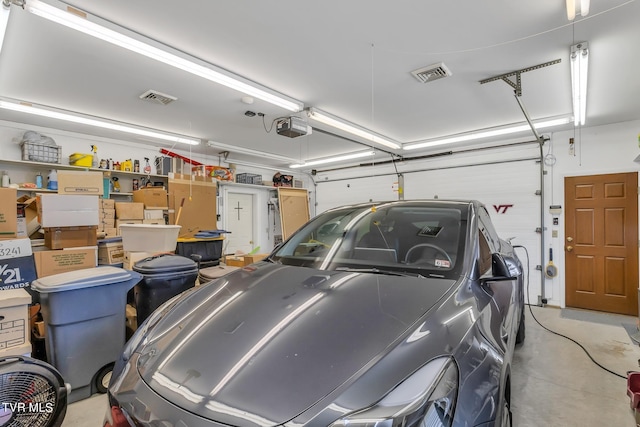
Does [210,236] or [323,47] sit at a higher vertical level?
[323,47]

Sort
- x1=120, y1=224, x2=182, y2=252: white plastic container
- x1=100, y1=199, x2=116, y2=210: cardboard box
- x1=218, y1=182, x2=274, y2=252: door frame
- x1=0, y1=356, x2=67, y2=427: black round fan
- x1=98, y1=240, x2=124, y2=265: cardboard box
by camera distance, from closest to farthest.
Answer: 1. x1=0, y1=356, x2=67, y2=427: black round fan
2. x1=120, y1=224, x2=182, y2=252: white plastic container
3. x1=98, y1=240, x2=124, y2=265: cardboard box
4. x1=100, y1=199, x2=116, y2=210: cardboard box
5. x1=218, y1=182, x2=274, y2=252: door frame

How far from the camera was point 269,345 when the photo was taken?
1.01 m

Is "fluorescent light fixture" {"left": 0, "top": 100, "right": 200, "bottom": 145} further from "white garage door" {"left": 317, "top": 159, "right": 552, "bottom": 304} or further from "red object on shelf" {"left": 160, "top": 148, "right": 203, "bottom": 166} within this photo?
"white garage door" {"left": 317, "top": 159, "right": 552, "bottom": 304}

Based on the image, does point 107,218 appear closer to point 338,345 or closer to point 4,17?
point 4,17

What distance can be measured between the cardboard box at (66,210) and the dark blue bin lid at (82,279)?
4.02 ft

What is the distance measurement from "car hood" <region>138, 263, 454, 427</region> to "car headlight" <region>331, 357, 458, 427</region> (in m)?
0.10

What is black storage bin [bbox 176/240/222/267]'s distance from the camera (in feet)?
15.7

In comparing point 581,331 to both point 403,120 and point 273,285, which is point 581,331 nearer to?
point 403,120

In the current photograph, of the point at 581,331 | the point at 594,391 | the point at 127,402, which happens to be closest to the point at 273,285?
the point at 127,402

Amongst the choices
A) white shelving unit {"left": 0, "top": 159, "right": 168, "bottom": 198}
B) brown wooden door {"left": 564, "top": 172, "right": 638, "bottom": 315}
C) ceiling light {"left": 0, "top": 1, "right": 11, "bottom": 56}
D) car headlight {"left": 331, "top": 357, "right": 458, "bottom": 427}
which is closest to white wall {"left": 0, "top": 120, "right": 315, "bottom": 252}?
white shelving unit {"left": 0, "top": 159, "right": 168, "bottom": 198}

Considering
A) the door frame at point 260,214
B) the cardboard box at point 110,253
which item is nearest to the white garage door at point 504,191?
the door frame at point 260,214

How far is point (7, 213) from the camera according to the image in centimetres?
314

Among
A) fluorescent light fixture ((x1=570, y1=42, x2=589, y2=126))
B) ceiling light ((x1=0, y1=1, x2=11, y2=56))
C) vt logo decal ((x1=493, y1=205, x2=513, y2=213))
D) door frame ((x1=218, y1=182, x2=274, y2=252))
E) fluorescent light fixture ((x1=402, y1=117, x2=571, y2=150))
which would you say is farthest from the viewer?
door frame ((x1=218, y1=182, x2=274, y2=252))

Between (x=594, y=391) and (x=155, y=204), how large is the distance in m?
6.27
